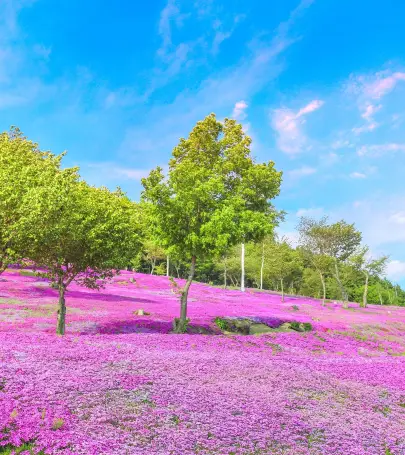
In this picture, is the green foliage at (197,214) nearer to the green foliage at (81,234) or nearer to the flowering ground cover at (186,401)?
the green foliage at (81,234)

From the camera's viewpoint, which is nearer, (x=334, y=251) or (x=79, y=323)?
Result: (x=79, y=323)

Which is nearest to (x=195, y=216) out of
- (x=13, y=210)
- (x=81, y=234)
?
(x=81, y=234)

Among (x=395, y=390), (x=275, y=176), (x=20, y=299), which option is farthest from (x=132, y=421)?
(x=20, y=299)

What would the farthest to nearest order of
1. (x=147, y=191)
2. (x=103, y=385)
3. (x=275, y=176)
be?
(x=275, y=176), (x=147, y=191), (x=103, y=385)

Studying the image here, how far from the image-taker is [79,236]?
25.4 meters

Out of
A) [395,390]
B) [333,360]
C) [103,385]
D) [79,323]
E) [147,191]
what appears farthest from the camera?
[79,323]

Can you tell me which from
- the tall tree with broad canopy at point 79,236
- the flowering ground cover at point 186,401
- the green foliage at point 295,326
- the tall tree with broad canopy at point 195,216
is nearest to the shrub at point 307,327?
the green foliage at point 295,326

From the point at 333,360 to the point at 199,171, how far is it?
54.3ft

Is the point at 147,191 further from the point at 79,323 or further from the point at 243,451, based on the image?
the point at 243,451

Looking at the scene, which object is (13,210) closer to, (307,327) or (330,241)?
(307,327)

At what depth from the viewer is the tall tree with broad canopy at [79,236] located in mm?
23125

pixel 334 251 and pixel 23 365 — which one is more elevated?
pixel 334 251

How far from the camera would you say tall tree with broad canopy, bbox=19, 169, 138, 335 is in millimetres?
23125

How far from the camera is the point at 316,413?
40.5 ft
